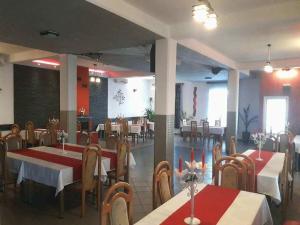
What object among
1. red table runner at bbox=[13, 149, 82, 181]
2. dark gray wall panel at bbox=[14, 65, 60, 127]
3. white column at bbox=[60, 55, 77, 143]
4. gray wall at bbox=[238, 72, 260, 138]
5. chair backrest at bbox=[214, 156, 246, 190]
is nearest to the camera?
chair backrest at bbox=[214, 156, 246, 190]

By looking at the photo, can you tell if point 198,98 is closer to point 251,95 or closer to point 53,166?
point 251,95

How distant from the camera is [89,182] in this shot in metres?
3.34

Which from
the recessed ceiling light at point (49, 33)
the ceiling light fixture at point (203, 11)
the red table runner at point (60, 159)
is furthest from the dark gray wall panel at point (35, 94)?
the ceiling light fixture at point (203, 11)

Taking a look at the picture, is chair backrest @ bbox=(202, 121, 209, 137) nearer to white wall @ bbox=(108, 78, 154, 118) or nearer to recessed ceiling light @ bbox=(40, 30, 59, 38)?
white wall @ bbox=(108, 78, 154, 118)

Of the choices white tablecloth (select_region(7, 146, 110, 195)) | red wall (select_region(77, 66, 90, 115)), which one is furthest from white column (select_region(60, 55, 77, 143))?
red wall (select_region(77, 66, 90, 115))

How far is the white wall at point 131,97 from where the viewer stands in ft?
37.7

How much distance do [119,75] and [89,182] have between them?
790cm

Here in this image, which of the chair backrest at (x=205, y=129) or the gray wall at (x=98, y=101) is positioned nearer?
A: the chair backrest at (x=205, y=129)

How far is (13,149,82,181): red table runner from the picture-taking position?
3.31 meters

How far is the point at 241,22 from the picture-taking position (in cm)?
372

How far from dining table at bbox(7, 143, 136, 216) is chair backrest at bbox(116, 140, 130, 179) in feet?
0.30

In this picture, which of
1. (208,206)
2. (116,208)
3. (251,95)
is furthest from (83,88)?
(116,208)

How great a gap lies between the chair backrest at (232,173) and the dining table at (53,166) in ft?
5.38

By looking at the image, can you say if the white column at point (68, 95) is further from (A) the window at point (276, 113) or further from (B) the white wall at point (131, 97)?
(A) the window at point (276, 113)
